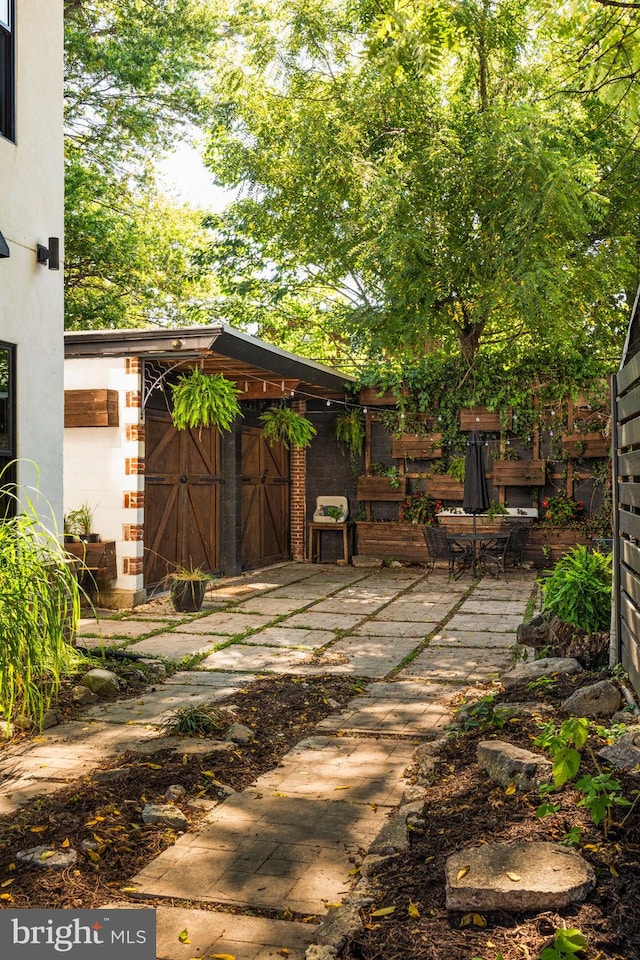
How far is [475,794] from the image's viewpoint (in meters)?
3.14

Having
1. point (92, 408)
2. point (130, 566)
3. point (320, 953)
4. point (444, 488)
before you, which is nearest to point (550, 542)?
point (444, 488)

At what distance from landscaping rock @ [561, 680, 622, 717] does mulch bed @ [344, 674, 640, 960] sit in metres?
0.43

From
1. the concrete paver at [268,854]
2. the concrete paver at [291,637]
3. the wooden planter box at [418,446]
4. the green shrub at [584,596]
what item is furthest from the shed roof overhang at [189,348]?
the concrete paver at [268,854]

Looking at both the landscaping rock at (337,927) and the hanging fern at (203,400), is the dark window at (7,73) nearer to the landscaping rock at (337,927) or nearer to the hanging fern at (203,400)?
the hanging fern at (203,400)

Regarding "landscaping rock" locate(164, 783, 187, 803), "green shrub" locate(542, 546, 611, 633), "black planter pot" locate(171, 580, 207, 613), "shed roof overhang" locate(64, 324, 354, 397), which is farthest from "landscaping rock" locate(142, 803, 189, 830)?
"shed roof overhang" locate(64, 324, 354, 397)

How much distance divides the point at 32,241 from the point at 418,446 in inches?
311

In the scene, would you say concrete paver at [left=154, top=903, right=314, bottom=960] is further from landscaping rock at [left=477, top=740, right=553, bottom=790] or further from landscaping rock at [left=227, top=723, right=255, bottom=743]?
landscaping rock at [left=227, top=723, right=255, bottom=743]

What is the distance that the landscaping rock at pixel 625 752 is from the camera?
300 centimetres

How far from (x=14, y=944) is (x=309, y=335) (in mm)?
17516

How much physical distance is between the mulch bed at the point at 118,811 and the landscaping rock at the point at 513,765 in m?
1.06

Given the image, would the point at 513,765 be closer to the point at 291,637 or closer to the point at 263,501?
the point at 291,637

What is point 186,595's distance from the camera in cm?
847

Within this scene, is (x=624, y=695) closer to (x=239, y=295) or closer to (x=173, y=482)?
(x=173, y=482)

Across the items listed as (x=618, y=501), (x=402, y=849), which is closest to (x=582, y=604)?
(x=618, y=501)
